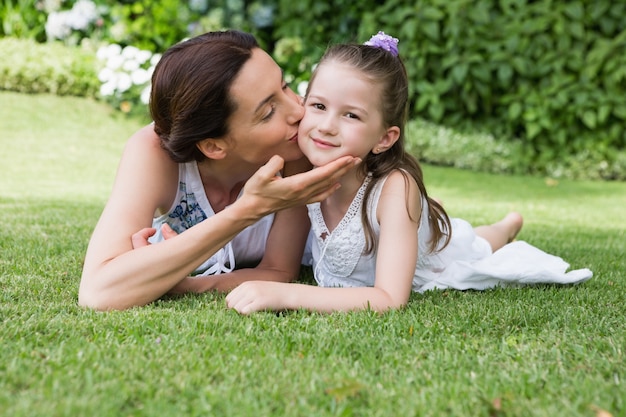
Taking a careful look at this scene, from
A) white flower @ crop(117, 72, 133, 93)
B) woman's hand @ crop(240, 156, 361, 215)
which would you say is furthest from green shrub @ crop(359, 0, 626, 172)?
woman's hand @ crop(240, 156, 361, 215)

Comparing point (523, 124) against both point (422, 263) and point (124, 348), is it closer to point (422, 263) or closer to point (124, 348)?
point (422, 263)

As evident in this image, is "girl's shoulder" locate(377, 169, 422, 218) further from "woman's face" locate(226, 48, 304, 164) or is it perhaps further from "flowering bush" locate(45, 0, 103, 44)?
"flowering bush" locate(45, 0, 103, 44)

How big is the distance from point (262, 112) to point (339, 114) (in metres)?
0.28

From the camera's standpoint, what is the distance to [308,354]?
6.87ft

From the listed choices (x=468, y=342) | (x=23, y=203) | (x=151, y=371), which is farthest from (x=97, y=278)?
(x=23, y=203)

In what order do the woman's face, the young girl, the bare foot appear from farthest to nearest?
1. the bare foot
2. the woman's face
3. the young girl

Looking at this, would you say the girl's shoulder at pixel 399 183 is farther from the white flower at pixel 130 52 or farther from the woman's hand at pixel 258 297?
the white flower at pixel 130 52

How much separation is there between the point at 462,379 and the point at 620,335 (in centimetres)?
71

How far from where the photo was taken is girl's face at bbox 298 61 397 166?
9.04 ft

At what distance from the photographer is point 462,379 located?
1.92 metres

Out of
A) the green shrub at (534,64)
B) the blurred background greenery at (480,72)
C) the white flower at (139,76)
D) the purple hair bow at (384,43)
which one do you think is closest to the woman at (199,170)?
the purple hair bow at (384,43)

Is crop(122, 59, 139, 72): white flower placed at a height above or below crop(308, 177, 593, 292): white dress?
below

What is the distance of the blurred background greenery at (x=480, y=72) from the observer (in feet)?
27.2

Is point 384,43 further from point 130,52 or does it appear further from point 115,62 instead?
point 130,52
